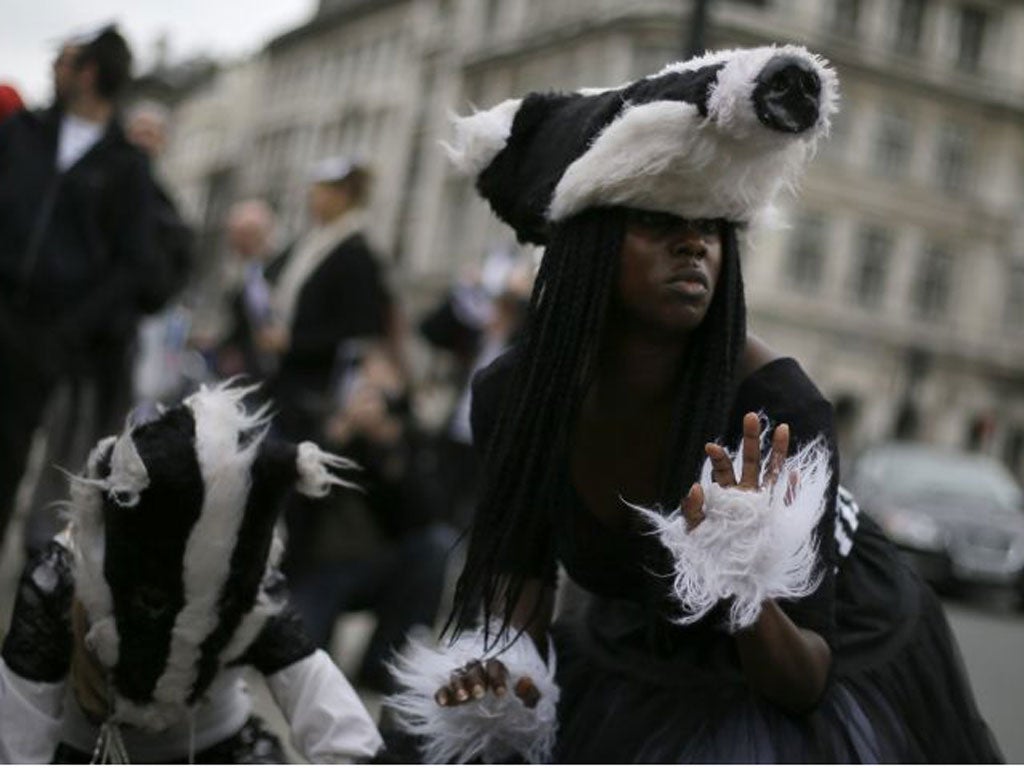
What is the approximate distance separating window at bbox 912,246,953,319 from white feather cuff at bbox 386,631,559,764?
151ft

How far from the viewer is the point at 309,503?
5.54 m

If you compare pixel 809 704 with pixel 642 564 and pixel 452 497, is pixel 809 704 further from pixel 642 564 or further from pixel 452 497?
pixel 452 497

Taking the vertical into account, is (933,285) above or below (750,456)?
above

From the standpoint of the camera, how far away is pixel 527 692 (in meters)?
2.74

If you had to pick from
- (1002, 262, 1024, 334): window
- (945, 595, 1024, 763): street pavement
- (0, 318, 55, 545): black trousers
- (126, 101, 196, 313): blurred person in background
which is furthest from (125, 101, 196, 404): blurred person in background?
(1002, 262, 1024, 334): window

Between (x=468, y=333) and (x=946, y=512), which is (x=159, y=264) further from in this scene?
(x=946, y=512)

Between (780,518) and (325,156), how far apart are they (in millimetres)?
67597

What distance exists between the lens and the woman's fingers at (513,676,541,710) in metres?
2.73

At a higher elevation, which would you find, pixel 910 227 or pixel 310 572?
pixel 910 227

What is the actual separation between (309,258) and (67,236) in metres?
1.28

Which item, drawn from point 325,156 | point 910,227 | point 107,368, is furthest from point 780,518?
point 325,156

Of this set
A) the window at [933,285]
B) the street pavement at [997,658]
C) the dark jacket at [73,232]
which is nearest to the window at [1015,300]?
the window at [933,285]

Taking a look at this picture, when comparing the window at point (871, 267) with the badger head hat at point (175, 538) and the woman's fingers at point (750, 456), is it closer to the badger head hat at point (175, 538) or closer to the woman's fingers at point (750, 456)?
the badger head hat at point (175, 538)

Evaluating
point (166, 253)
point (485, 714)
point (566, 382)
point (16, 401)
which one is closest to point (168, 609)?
point (485, 714)
